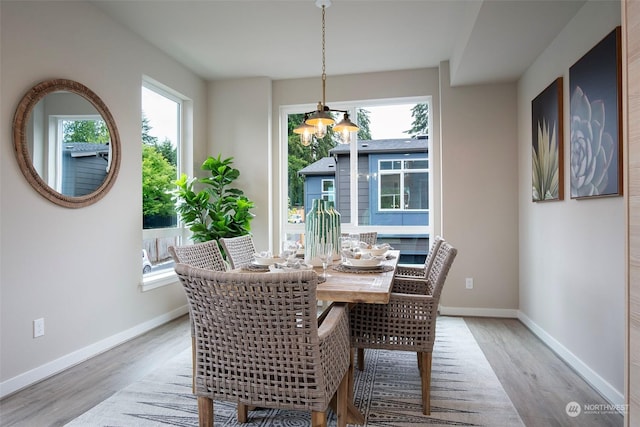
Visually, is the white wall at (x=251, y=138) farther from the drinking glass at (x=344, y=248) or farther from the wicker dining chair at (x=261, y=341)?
the wicker dining chair at (x=261, y=341)

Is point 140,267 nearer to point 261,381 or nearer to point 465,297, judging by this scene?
point 261,381

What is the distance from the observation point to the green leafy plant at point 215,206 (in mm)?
3877

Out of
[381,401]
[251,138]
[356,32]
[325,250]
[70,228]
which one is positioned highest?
[356,32]

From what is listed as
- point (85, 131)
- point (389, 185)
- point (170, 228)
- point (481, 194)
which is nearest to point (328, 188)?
point (389, 185)

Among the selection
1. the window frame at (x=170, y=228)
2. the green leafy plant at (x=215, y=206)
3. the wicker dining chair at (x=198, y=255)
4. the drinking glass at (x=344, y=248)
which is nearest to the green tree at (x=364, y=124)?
the green leafy plant at (x=215, y=206)

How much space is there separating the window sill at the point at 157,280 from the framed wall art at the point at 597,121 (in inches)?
142

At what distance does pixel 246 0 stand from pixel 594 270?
3101 millimetres

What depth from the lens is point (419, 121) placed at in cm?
446

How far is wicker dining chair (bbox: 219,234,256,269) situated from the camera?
8.79ft

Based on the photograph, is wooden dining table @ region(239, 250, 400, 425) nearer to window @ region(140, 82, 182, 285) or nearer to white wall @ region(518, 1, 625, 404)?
white wall @ region(518, 1, 625, 404)

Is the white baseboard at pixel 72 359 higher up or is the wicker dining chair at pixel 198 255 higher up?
the wicker dining chair at pixel 198 255

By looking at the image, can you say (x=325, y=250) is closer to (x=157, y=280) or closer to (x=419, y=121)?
(x=157, y=280)

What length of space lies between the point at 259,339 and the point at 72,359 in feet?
7.23

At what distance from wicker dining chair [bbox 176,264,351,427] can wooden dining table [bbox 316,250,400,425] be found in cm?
22
